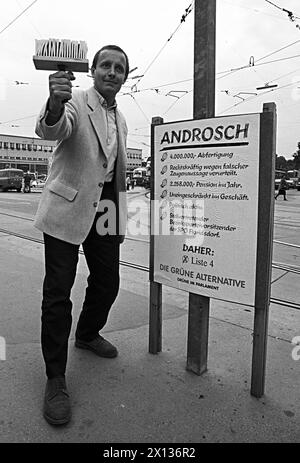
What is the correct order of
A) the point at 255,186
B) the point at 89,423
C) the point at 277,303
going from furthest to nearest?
the point at 277,303, the point at 255,186, the point at 89,423

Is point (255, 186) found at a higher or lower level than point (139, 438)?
higher

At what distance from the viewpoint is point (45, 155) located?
80125 mm

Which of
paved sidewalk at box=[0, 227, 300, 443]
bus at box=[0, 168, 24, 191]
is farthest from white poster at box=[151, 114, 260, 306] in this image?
bus at box=[0, 168, 24, 191]

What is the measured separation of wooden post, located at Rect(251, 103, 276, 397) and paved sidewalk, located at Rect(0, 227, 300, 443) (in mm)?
216

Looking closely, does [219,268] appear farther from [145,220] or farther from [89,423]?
[145,220]

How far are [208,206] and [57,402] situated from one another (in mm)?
1414

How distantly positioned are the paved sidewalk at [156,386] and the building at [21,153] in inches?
2936

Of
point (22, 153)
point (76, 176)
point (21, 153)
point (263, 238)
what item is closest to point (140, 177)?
point (76, 176)

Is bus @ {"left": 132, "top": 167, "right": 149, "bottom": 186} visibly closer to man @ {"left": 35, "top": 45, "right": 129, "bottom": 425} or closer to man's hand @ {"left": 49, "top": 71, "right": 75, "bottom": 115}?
man @ {"left": 35, "top": 45, "right": 129, "bottom": 425}

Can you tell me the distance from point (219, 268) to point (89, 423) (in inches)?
44.5

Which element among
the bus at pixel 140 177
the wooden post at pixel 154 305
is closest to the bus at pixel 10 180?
the bus at pixel 140 177

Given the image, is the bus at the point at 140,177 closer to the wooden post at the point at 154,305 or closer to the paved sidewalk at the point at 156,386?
the paved sidewalk at the point at 156,386

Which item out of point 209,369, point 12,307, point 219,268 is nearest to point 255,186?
point 219,268
